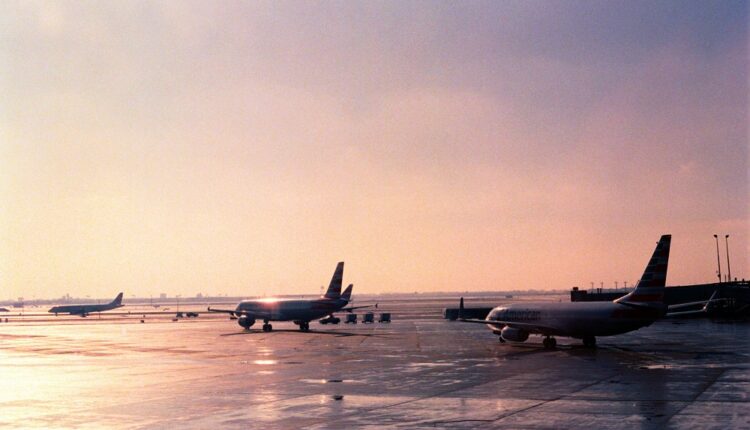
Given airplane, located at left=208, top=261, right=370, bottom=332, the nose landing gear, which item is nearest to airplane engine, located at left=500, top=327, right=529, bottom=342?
the nose landing gear

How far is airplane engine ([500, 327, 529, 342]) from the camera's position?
59812mm

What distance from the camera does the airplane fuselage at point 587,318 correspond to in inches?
2052

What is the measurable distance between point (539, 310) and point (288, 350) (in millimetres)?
21239

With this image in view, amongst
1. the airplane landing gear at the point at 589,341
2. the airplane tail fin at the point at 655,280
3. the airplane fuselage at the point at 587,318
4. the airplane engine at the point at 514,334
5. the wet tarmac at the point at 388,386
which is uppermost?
the airplane tail fin at the point at 655,280

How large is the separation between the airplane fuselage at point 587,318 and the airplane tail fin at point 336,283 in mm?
34127

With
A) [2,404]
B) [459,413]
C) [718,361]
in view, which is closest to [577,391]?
[459,413]

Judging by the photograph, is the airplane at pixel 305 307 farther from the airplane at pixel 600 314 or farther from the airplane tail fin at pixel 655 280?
the airplane tail fin at pixel 655 280

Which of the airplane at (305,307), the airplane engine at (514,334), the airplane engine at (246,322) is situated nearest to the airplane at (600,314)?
the airplane engine at (514,334)

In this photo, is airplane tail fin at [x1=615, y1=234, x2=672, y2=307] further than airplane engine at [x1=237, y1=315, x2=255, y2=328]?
No

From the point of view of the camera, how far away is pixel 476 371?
39781 mm

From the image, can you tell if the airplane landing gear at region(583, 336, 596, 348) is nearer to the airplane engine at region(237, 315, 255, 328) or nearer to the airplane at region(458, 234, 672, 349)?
the airplane at region(458, 234, 672, 349)

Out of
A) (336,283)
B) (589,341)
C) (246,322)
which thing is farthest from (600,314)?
(246,322)

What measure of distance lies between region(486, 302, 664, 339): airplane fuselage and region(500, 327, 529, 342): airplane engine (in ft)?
3.75

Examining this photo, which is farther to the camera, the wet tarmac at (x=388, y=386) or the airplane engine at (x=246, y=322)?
the airplane engine at (x=246, y=322)
